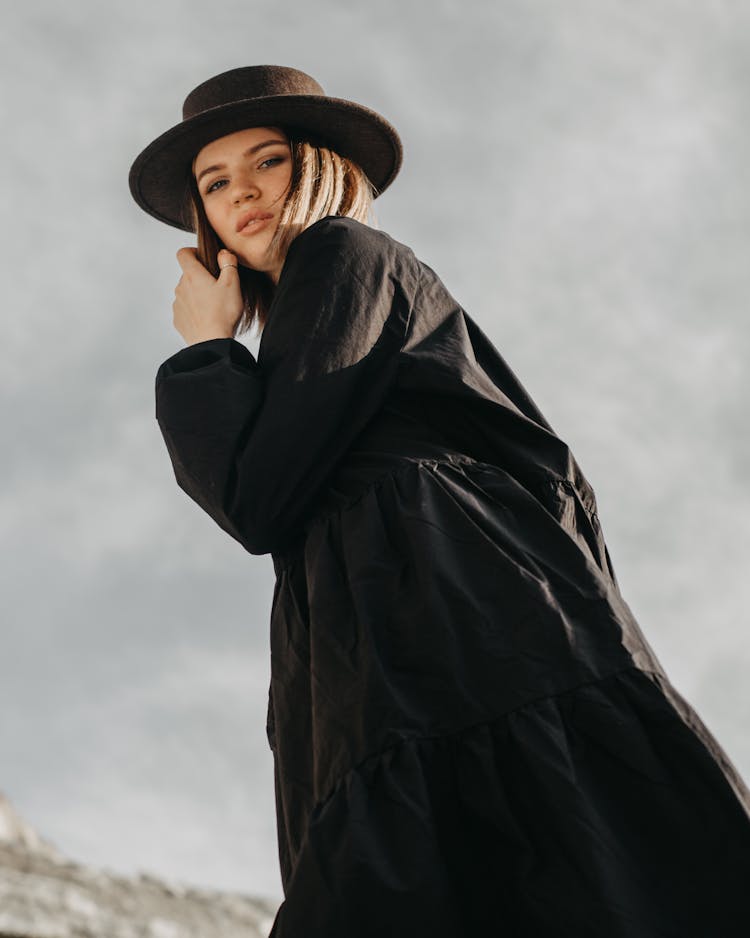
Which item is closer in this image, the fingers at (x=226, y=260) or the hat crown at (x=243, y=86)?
the fingers at (x=226, y=260)

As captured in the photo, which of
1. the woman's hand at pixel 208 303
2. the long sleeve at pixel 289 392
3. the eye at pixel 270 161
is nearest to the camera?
the long sleeve at pixel 289 392

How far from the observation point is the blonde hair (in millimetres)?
2963

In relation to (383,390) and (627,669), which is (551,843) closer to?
(627,669)

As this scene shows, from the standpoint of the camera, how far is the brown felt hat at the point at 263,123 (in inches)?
122

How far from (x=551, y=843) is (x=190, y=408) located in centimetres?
102

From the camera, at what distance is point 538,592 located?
2141 millimetres

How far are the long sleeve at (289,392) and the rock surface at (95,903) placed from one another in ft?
3.27

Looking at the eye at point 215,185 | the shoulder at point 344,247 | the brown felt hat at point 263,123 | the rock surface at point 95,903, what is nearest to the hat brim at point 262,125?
the brown felt hat at point 263,123

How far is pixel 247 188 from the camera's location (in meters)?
3.05

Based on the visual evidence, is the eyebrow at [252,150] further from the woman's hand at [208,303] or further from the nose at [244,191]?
the woman's hand at [208,303]

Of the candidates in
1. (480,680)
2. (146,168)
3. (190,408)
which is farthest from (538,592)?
(146,168)

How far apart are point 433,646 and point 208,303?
108 cm

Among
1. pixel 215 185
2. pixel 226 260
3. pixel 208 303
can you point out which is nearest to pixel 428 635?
pixel 208 303

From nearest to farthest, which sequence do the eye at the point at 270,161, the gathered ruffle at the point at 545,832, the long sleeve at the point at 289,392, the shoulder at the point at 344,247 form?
1. the gathered ruffle at the point at 545,832
2. the long sleeve at the point at 289,392
3. the shoulder at the point at 344,247
4. the eye at the point at 270,161
